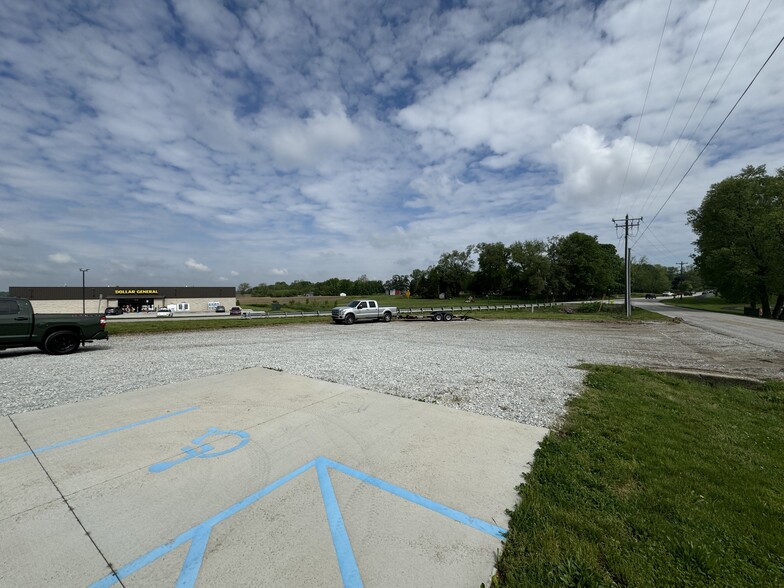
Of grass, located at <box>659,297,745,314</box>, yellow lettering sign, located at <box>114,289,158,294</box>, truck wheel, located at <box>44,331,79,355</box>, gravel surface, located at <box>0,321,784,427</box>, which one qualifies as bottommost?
grass, located at <box>659,297,745,314</box>

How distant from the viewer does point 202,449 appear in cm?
409

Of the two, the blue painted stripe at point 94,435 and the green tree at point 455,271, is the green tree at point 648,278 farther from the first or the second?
the blue painted stripe at point 94,435

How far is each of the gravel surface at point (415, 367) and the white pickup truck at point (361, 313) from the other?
13111 mm

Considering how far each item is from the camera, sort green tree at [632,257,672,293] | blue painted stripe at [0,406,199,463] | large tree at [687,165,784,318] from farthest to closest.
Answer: green tree at [632,257,672,293] → large tree at [687,165,784,318] → blue painted stripe at [0,406,199,463]

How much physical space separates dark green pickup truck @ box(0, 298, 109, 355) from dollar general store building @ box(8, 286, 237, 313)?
61.1 metres

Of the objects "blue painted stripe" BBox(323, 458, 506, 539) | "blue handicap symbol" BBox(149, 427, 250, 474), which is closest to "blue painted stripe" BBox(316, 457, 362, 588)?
"blue painted stripe" BBox(323, 458, 506, 539)

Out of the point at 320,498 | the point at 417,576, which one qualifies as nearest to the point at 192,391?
the point at 320,498

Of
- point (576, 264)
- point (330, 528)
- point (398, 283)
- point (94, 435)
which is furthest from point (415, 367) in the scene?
point (398, 283)

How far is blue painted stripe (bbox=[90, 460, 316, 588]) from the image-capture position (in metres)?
2.24

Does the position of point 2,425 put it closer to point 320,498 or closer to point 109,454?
point 109,454

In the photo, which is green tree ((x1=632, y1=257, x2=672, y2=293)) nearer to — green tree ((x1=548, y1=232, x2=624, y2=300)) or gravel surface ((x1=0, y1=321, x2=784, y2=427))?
green tree ((x1=548, y1=232, x2=624, y2=300))

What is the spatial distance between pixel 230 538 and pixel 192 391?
467cm

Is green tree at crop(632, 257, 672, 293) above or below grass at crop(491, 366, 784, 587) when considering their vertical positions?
above

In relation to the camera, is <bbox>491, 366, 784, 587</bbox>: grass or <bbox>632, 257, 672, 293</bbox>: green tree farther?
<bbox>632, 257, 672, 293</bbox>: green tree
